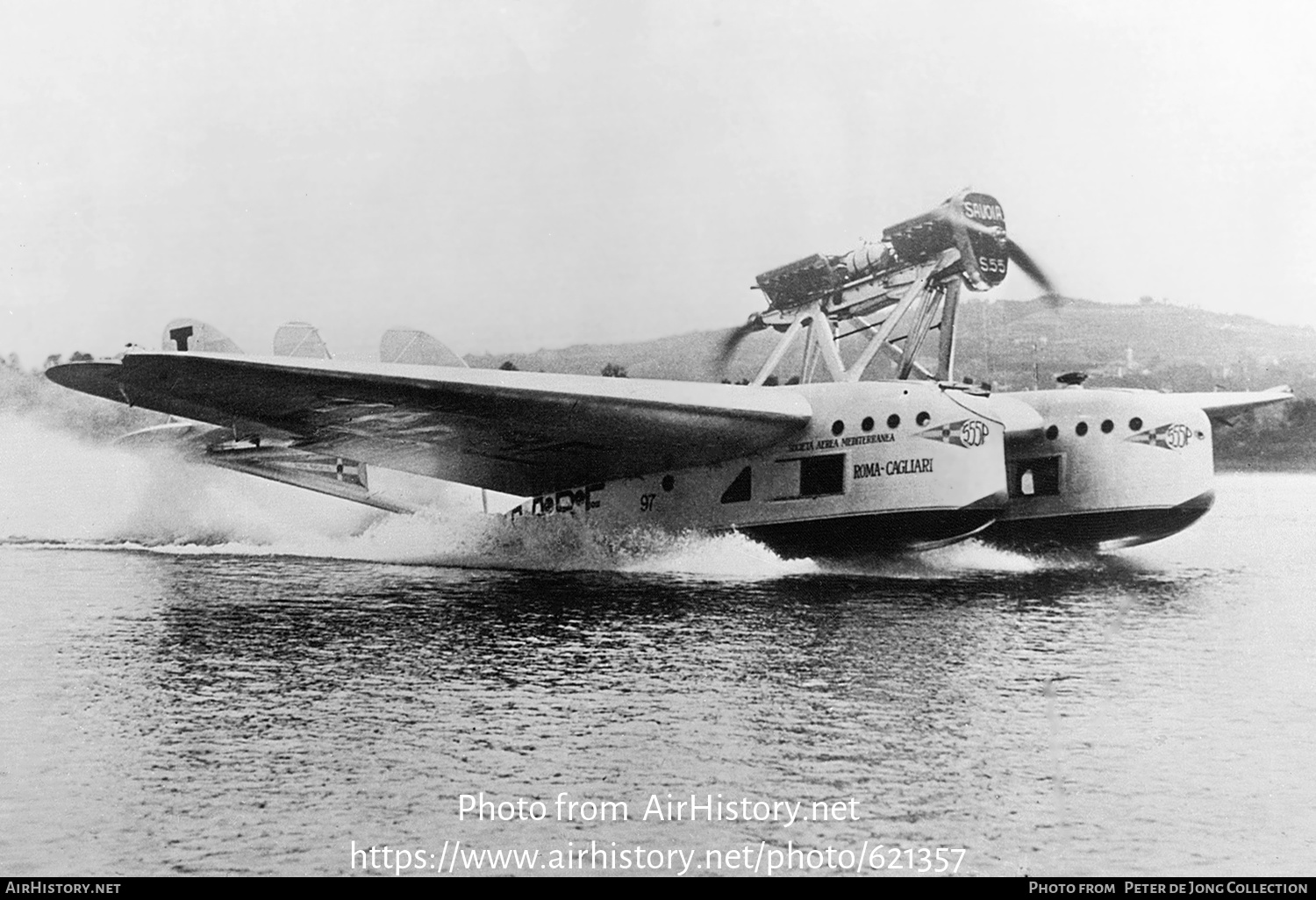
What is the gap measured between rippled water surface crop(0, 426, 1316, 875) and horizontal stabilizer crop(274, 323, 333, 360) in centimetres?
250

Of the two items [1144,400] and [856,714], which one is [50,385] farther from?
[1144,400]

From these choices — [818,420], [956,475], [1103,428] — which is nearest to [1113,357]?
[1103,428]

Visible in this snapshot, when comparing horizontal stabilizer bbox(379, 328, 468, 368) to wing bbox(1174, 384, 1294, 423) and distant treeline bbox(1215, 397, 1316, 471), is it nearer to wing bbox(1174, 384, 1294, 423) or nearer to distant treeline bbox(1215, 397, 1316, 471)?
wing bbox(1174, 384, 1294, 423)

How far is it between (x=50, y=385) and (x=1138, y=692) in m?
11.9

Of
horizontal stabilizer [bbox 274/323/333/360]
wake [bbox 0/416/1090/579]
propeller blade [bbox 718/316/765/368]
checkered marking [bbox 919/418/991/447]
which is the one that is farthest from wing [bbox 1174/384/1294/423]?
horizontal stabilizer [bbox 274/323/333/360]

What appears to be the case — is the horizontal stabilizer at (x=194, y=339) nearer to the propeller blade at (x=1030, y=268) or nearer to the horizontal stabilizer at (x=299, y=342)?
the horizontal stabilizer at (x=299, y=342)

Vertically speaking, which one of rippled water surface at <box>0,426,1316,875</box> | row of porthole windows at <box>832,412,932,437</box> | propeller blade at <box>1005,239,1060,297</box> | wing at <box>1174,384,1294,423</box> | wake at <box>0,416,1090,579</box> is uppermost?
propeller blade at <box>1005,239,1060,297</box>

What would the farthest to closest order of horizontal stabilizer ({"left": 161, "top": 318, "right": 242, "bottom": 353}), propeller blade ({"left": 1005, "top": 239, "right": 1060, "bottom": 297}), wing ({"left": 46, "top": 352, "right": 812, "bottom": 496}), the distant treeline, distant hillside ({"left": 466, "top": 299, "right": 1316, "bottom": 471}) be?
horizontal stabilizer ({"left": 161, "top": 318, "right": 242, "bottom": 353}), wing ({"left": 46, "top": 352, "right": 812, "bottom": 496}), propeller blade ({"left": 1005, "top": 239, "right": 1060, "bottom": 297}), the distant treeline, distant hillside ({"left": 466, "top": 299, "right": 1316, "bottom": 471})

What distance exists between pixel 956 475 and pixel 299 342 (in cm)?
729

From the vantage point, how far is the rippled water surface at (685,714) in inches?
219

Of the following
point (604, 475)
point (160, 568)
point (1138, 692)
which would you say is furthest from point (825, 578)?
point (160, 568)

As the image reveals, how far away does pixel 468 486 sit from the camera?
16484 millimetres

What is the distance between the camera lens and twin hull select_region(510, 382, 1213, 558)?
470 inches

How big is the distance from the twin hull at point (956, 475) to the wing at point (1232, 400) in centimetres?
20
